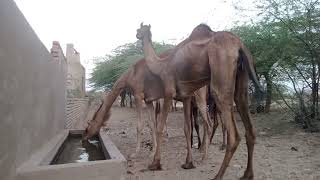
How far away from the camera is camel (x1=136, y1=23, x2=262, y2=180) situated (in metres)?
5.13

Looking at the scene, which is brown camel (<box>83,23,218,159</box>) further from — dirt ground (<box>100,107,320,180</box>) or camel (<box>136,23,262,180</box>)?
camel (<box>136,23,262,180</box>)

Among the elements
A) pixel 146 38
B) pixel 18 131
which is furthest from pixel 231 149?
pixel 146 38

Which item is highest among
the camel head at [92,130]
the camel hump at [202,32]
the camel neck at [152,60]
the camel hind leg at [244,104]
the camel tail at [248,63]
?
the camel hump at [202,32]

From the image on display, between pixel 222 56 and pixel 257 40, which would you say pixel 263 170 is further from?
pixel 257 40

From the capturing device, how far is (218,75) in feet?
17.1

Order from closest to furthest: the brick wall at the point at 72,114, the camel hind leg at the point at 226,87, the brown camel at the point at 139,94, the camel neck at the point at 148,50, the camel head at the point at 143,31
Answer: the camel hind leg at the point at 226,87 → the camel neck at the point at 148,50 → the camel head at the point at 143,31 → the brown camel at the point at 139,94 → the brick wall at the point at 72,114

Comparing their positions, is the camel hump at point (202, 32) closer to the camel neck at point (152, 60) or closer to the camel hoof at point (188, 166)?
the camel neck at point (152, 60)

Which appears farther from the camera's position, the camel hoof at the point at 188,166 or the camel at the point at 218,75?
the camel hoof at the point at 188,166

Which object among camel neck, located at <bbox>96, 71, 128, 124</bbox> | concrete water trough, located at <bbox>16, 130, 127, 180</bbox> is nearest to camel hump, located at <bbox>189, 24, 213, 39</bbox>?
concrete water trough, located at <bbox>16, 130, 127, 180</bbox>

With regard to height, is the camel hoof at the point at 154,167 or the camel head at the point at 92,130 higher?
the camel head at the point at 92,130

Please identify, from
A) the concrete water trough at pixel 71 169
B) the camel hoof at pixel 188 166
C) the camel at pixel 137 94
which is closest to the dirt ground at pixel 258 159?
the camel hoof at pixel 188 166

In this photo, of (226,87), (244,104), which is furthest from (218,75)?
(244,104)

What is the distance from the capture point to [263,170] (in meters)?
6.05

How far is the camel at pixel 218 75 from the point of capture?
513 centimetres
